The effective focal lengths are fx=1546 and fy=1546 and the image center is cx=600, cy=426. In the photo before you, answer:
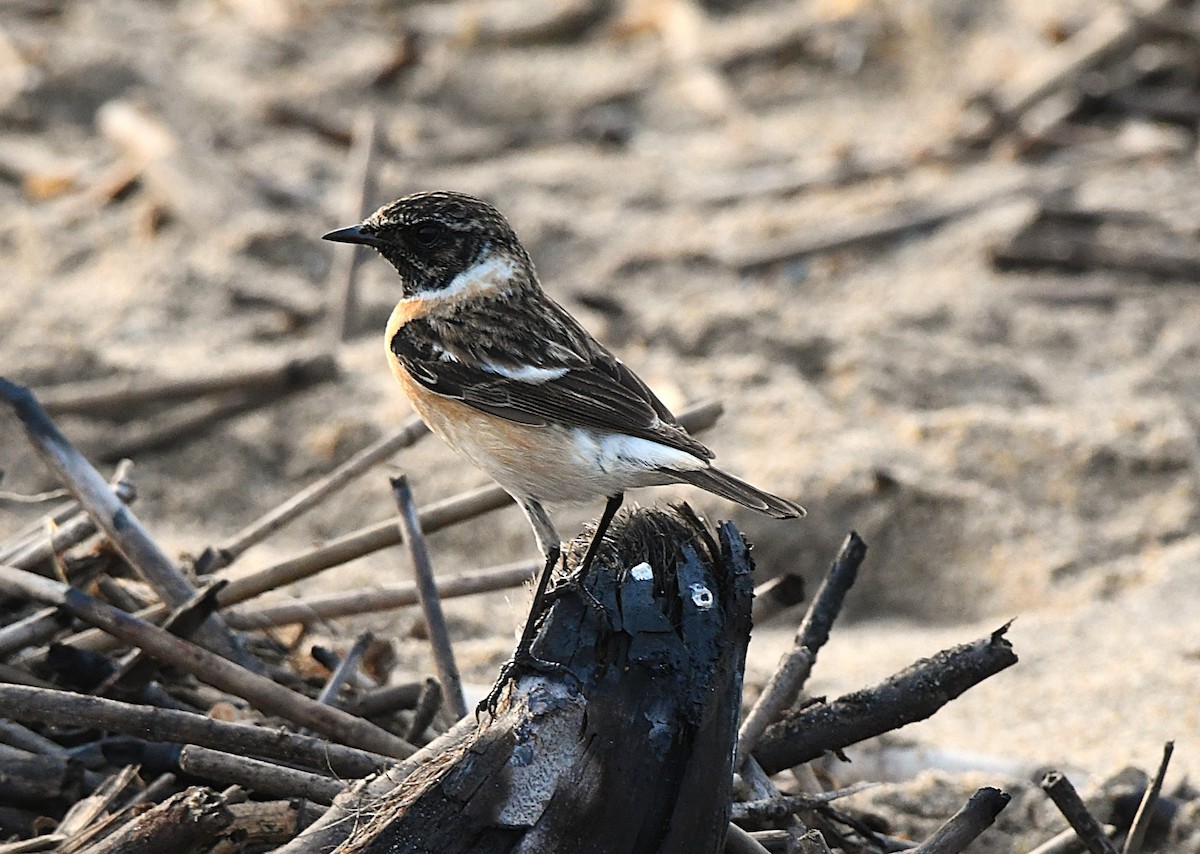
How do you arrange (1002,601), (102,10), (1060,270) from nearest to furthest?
(1002,601)
(1060,270)
(102,10)

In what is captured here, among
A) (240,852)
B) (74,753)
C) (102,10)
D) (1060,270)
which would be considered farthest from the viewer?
(102,10)

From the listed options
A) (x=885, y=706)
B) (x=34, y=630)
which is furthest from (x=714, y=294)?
(x=34, y=630)

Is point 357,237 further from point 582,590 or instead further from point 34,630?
point 582,590

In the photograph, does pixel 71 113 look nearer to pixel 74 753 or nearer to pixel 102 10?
pixel 102 10

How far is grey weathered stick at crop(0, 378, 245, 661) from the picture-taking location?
4512 millimetres

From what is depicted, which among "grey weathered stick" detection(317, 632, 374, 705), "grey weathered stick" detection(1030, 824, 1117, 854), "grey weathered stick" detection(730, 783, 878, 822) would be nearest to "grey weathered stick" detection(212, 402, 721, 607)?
"grey weathered stick" detection(317, 632, 374, 705)

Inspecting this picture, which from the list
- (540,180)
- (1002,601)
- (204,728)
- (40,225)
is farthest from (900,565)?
(40,225)

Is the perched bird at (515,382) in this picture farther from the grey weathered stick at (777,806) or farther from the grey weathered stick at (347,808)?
the grey weathered stick at (777,806)

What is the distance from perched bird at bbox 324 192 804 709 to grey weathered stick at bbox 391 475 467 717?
24cm

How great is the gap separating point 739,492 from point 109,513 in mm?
1866

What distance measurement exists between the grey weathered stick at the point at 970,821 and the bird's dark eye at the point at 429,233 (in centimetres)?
248

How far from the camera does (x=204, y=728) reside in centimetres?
386

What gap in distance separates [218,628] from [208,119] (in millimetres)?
6695

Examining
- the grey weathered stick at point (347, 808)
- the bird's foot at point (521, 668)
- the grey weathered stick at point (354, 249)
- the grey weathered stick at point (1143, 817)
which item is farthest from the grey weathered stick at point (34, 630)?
the grey weathered stick at point (354, 249)
